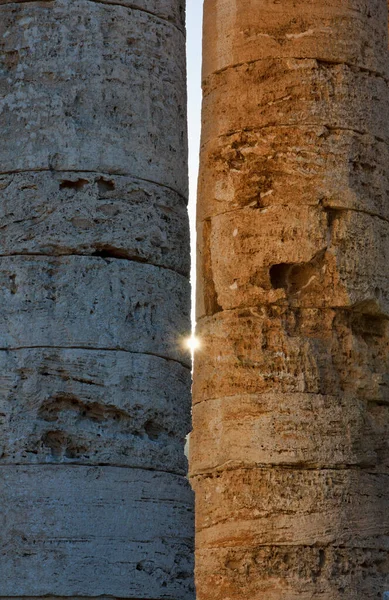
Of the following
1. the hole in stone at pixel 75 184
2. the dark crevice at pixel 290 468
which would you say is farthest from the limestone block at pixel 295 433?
the hole in stone at pixel 75 184

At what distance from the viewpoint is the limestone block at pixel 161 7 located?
782cm

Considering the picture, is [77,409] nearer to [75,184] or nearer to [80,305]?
[80,305]

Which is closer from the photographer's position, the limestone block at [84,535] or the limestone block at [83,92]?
the limestone block at [84,535]

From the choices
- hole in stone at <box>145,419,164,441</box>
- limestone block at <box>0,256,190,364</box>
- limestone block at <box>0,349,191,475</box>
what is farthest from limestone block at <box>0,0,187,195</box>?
hole in stone at <box>145,419,164,441</box>

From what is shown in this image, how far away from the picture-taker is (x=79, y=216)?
24.4 feet

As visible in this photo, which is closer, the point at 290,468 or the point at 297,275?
the point at 290,468

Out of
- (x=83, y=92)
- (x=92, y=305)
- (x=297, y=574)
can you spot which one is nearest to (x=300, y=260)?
(x=297, y=574)

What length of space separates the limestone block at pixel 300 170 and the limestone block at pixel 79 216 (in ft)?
11.7

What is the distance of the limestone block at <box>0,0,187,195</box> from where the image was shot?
7.52 metres

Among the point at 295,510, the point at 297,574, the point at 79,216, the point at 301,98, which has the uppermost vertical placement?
the point at 301,98

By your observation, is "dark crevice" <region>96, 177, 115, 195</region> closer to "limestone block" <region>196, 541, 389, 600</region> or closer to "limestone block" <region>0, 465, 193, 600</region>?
"limestone block" <region>0, 465, 193, 600</region>

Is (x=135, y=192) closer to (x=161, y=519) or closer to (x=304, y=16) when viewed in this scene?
(x=161, y=519)

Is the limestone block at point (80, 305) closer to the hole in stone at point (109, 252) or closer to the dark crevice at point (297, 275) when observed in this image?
the hole in stone at point (109, 252)

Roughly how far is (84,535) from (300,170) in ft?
16.1
